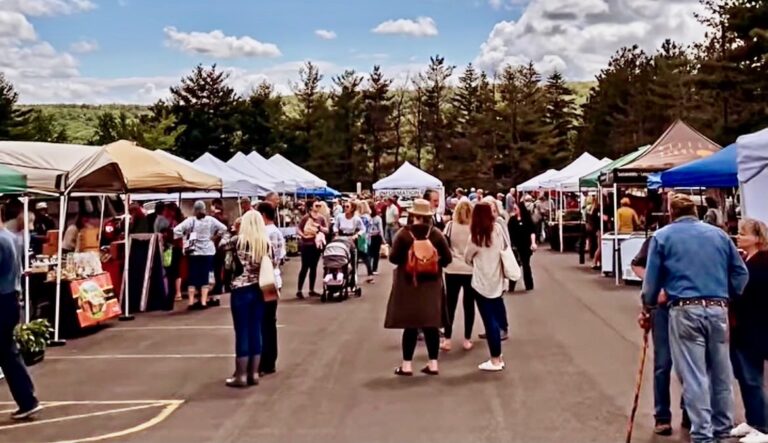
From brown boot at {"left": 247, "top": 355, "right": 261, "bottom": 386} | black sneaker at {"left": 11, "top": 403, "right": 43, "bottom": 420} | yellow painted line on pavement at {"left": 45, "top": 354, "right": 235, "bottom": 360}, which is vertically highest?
brown boot at {"left": 247, "top": 355, "right": 261, "bottom": 386}

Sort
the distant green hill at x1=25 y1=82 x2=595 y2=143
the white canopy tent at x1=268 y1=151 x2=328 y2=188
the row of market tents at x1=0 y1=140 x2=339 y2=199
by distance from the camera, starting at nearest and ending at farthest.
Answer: the row of market tents at x1=0 y1=140 x2=339 y2=199
the white canopy tent at x1=268 y1=151 x2=328 y2=188
the distant green hill at x1=25 y1=82 x2=595 y2=143

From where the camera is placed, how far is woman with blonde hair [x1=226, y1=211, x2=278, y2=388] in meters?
9.09

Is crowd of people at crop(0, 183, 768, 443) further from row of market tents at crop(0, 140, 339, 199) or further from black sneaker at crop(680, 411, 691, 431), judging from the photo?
row of market tents at crop(0, 140, 339, 199)

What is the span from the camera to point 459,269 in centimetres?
1123

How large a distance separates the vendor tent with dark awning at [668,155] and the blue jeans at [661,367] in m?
11.9

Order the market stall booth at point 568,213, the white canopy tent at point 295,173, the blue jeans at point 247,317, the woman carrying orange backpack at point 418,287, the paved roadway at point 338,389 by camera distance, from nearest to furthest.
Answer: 1. the paved roadway at point 338,389
2. the blue jeans at point 247,317
3. the woman carrying orange backpack at point 418,287
4. the market stall booth at point 568,213
5. the white canopy tent at point 295,173

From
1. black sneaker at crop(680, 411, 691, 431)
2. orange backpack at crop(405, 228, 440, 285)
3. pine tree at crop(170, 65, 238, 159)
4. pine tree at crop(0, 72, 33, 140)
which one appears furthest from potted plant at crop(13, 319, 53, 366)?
pine tree at crop(170, 65, 238, 159)

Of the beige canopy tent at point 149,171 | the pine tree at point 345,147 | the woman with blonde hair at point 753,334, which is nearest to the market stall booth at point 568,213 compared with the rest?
the beige canopy tent at point 149,171

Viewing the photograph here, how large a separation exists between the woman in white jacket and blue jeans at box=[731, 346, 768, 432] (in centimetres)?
321

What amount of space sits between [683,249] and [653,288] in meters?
0.34

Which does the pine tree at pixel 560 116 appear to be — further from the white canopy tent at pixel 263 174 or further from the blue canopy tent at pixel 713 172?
the blue canopy tent at pixel 713 172

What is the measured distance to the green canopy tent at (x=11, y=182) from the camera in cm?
977

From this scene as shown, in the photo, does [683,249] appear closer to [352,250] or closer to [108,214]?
[352,250]

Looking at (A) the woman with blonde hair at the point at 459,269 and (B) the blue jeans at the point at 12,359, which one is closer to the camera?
(B) the blue jeans at the point at 12,359
